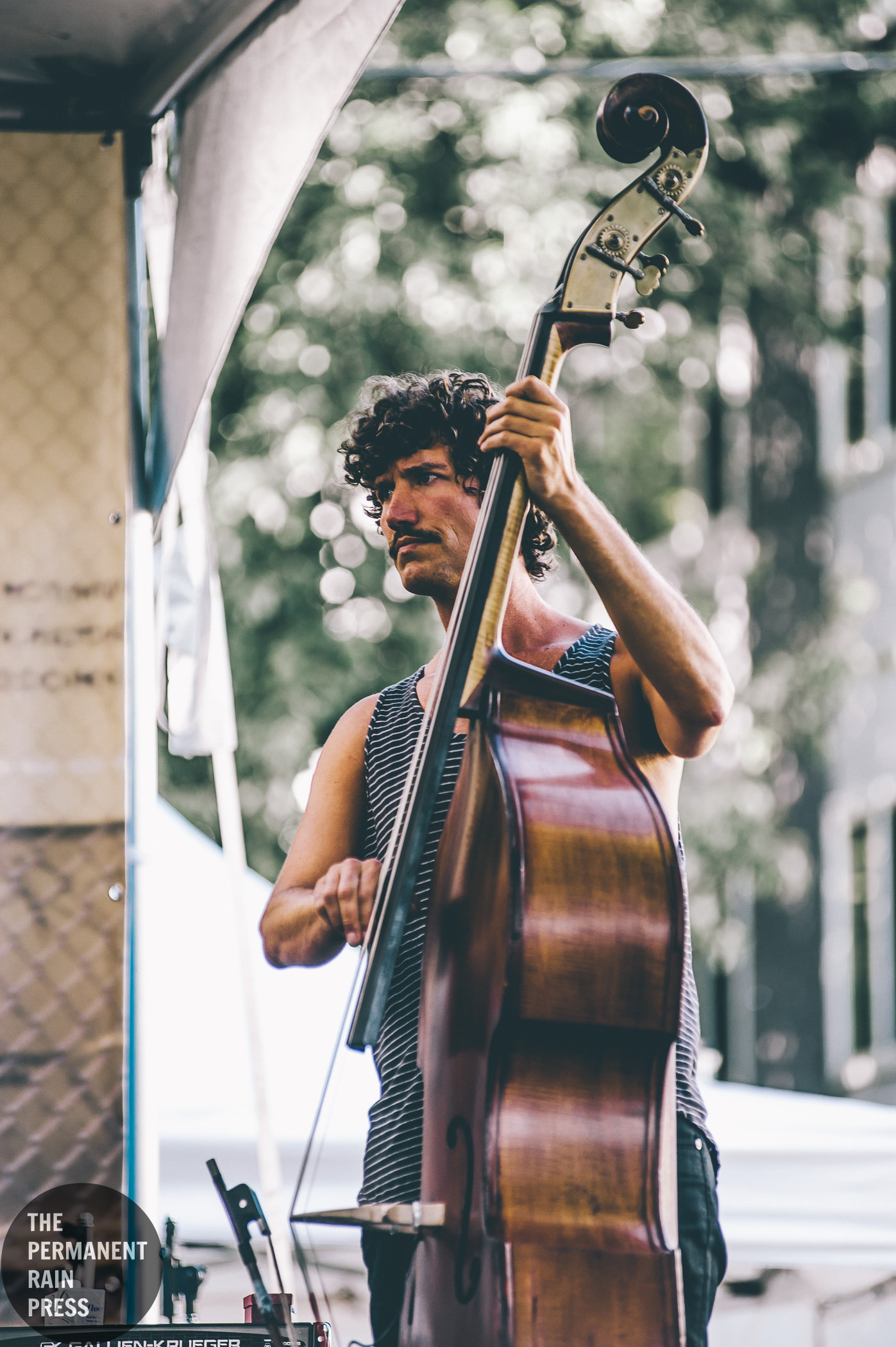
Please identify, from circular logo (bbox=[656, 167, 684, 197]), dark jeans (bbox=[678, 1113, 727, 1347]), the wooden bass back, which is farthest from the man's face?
dark jeans (bbox=[678, 1113, 727, 1347])

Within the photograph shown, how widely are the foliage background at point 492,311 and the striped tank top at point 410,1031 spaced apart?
13.0ft

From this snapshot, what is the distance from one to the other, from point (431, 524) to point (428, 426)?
0.16m

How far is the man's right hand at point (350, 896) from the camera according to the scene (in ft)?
5.31

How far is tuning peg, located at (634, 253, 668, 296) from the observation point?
5.32ft

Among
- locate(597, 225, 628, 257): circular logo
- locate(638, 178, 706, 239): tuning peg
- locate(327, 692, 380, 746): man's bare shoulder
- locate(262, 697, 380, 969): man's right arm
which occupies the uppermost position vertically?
locate(638, 178, 706, 239): tuning peg

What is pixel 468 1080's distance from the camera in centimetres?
145

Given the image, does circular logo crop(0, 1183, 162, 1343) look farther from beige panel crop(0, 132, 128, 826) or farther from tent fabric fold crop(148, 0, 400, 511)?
tent fabric fold crop(148, 0, 400, 511)

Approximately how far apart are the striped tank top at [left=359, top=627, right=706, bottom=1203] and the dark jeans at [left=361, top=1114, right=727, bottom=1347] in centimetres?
4

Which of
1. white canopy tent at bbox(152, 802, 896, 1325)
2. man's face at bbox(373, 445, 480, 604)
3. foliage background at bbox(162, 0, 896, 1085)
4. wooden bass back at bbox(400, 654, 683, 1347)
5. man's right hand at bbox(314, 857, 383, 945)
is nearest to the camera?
wooden bass back at bbox(400, 654, 683, 1347)

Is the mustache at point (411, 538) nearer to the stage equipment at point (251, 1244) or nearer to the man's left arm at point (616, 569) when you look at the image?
the man's left arm at point (616, 569)

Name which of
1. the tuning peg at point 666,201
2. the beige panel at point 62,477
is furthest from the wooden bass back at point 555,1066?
the beige panel at point 62,477

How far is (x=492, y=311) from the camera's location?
6.30 meters

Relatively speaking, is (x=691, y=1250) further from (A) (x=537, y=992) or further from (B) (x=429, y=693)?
(B) (x=429, y=693)

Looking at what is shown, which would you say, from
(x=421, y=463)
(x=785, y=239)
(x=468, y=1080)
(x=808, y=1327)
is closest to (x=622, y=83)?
(x=421, y=463)
